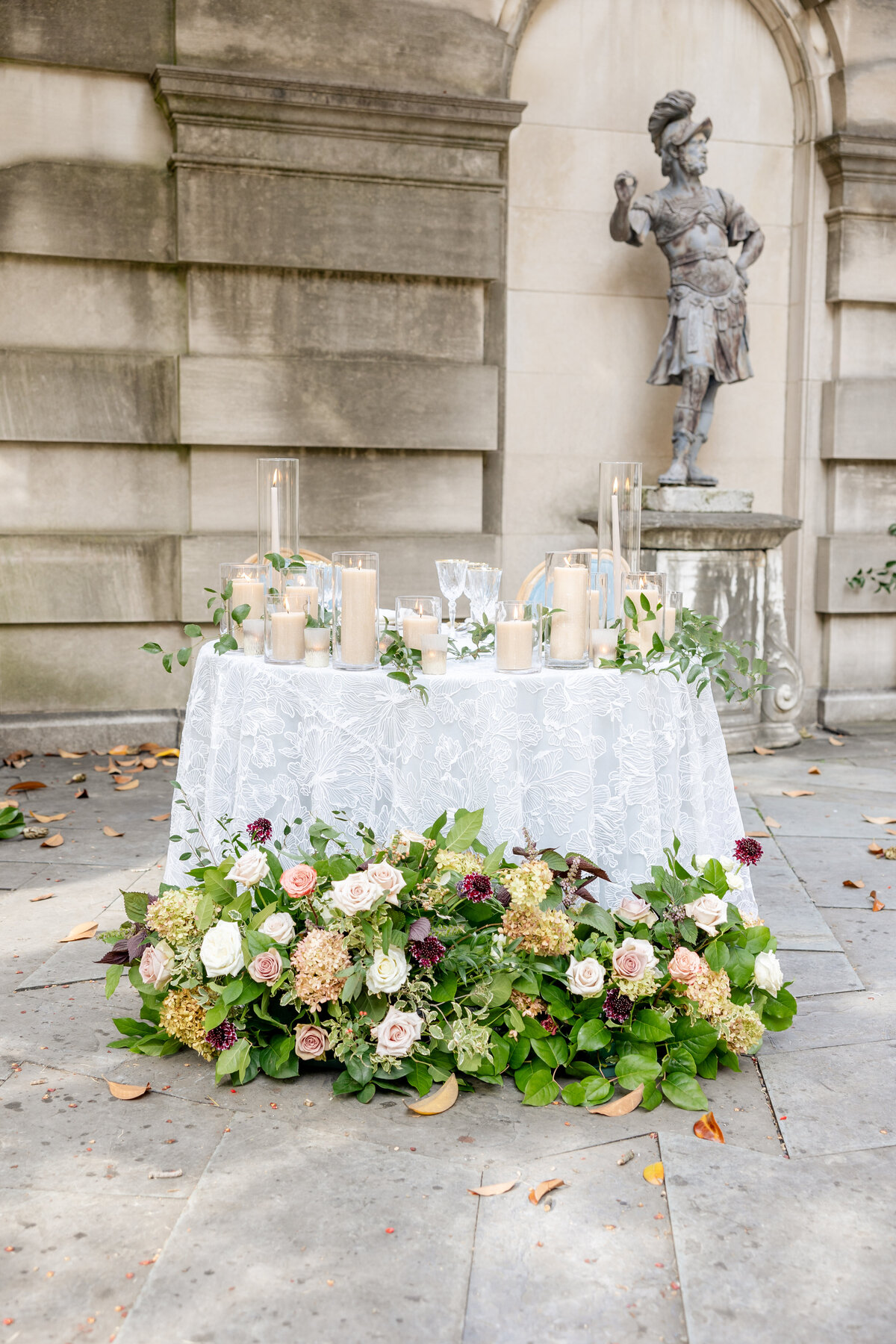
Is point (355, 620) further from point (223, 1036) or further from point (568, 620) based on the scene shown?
point (223, 1036)

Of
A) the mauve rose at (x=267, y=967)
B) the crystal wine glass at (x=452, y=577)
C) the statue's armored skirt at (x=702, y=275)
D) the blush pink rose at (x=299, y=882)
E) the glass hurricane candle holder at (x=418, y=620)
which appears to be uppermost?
the statue's armored skirt at (x=702, y=275)

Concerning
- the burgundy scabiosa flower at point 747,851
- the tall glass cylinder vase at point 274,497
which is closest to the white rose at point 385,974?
the burgundy scabiosa flower at point 747,851

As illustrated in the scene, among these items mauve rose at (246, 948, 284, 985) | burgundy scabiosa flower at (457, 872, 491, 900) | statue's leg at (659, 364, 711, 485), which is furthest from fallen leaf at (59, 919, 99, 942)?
statue's leg at (659, 364, 711, 485)

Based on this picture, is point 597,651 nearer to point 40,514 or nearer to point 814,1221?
point 814,1221

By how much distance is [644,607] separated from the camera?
123 inches

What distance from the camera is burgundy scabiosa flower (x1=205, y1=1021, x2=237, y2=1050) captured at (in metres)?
2.76

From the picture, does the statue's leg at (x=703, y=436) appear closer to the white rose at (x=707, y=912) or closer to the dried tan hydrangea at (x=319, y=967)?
the white rose at (x=707, y=912)

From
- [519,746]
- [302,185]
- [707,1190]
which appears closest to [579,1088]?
[707,1190]

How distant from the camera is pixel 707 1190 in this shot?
2.31 meters

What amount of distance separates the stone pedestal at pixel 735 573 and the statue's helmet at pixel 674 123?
1.83 m

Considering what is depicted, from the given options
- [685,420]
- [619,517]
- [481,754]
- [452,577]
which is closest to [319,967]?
[481,754]

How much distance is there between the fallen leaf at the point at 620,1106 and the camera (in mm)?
2633

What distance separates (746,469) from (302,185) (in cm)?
320

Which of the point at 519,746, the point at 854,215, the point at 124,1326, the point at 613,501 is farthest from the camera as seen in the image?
the point at 854,215
